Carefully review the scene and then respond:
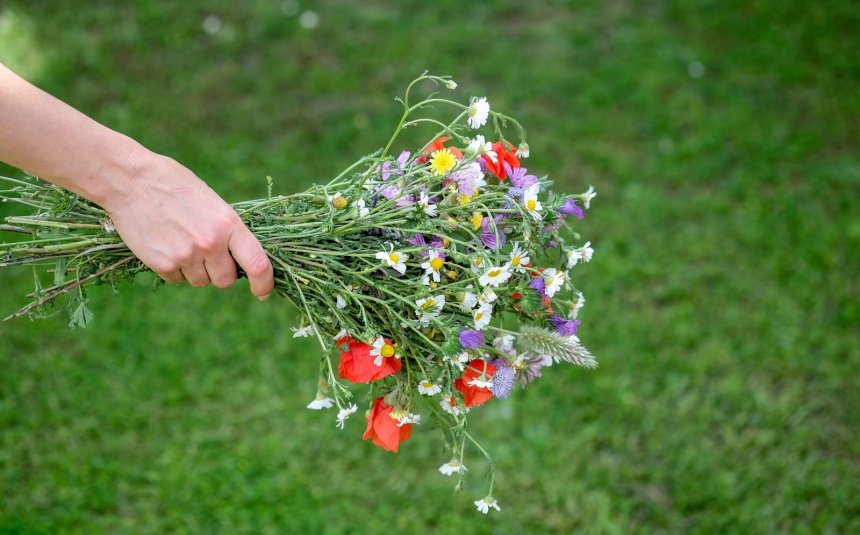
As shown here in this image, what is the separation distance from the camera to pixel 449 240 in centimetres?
147

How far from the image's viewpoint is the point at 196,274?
1.51m

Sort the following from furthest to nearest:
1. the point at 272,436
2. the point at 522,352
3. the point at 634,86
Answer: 1. the point at 634,86
2. the point at 272,436
3. the point at 522,352

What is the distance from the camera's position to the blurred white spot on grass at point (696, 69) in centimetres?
422

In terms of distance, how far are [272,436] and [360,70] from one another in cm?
209

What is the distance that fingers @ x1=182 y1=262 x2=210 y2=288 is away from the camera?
1489 mm

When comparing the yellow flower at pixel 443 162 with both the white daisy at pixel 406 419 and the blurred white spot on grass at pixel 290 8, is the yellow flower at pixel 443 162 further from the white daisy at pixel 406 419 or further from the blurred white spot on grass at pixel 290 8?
the blurred white spot on grass at pixel 290 8

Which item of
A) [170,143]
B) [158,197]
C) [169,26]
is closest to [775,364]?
[158,197]

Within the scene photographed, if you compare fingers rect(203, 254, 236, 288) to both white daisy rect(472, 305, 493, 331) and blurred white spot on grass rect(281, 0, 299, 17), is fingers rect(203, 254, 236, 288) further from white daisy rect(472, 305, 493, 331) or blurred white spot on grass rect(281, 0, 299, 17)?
blurred white spot on grass rect(281, 0, 299, 17)

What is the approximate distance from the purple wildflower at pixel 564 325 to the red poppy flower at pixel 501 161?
0.31 metres

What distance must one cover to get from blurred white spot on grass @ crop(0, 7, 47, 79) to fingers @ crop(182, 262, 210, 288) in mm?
2961

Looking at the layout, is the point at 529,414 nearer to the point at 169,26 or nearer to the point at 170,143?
the point at 170,143

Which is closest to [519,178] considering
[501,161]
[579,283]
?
[501,161]

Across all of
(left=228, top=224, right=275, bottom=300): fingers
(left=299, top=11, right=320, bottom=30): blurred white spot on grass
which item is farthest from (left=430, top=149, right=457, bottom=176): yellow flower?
(left=299, top=11, right=320, bottom=30): blurred white spot on grass

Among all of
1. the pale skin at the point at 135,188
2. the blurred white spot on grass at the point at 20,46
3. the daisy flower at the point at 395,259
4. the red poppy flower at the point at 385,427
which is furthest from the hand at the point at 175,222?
the blurred white spot on grass at the point at 20,46
